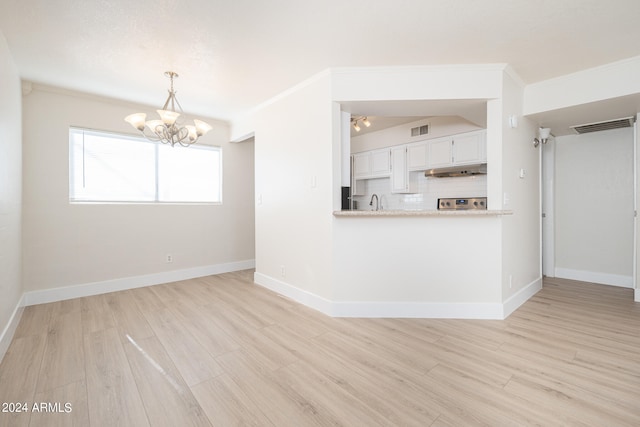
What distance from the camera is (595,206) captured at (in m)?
4.10

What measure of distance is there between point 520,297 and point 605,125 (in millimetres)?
2575

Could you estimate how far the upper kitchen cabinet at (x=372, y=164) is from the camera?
17.3 ft

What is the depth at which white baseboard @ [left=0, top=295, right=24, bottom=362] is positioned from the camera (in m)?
2.18

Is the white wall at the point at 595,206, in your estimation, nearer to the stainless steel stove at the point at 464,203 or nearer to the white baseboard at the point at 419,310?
the stainless steel stove at the point at 464,203

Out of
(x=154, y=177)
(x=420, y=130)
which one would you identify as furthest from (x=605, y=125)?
(x=154, y=177)

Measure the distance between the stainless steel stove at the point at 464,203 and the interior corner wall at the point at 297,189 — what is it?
8.21ft

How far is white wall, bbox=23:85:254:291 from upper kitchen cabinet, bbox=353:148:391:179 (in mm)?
2661

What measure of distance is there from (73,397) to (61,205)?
2.78 metres

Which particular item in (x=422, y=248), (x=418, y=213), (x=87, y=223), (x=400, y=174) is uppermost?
Answer: (x=400, y=174)

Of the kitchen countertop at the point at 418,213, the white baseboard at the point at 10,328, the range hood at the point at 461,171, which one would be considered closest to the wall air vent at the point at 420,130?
the range hood at the point at 461,171

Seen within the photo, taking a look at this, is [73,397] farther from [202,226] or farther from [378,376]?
[202,226]

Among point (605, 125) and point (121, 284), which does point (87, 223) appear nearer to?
point (121, 284)

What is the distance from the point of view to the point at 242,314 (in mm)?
2986

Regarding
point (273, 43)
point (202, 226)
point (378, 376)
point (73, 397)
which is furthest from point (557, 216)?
point (73, 397)
